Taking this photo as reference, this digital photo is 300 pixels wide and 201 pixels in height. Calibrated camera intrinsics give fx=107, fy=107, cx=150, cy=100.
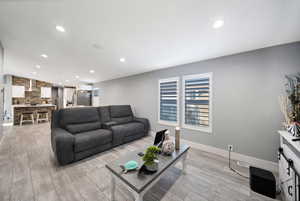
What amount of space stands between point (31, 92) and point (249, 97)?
10.8 m

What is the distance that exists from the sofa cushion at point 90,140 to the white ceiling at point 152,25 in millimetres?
2140

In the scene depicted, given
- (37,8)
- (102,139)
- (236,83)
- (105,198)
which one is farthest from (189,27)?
(102,139)

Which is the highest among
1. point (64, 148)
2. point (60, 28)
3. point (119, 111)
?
point (60, 28)

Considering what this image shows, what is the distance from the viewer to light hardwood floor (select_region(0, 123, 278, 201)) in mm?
1472

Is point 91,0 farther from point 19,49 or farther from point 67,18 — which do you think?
point 19,49

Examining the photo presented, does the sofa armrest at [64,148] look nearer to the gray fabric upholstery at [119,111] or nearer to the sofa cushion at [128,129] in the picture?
the sofa cushion at [128,129]

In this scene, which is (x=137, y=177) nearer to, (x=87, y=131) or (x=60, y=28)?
(x=87, y=131)

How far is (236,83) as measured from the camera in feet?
7.93

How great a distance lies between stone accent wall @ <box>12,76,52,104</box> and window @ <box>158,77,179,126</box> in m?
8.07

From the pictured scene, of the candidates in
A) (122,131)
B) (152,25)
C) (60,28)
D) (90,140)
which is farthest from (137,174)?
(60,28)

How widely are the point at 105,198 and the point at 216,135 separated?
2605 mm

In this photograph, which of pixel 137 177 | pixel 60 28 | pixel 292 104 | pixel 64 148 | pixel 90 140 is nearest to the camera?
pixel 137 177

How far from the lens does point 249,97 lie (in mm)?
2271

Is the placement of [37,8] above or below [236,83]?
above
